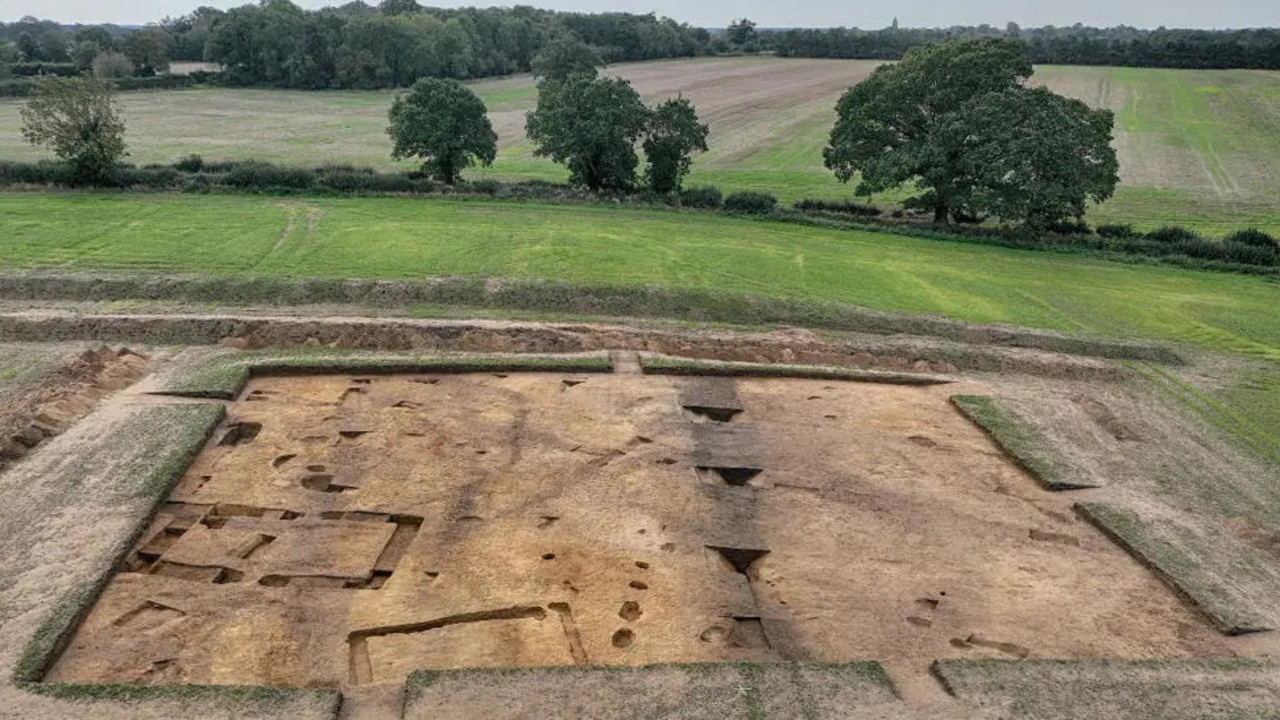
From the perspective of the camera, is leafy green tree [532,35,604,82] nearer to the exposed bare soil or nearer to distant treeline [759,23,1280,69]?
distant treeline [759,23,1280,69]

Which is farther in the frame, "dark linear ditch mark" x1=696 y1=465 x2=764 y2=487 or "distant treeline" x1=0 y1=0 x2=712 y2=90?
"distant treeline" x1=0 y1=0 x2=712 y2=90

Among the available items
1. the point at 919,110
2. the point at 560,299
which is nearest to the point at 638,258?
the point at 560,299

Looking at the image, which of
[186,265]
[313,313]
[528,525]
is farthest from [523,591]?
[186,265]

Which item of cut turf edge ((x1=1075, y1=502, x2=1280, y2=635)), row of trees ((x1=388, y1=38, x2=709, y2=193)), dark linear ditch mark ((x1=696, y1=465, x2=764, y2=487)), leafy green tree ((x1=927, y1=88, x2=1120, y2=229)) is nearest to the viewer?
cut turf edge ((x1=1075, y1=502, x2=1280, y2=635))

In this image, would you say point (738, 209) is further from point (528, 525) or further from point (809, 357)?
point (528, 525)

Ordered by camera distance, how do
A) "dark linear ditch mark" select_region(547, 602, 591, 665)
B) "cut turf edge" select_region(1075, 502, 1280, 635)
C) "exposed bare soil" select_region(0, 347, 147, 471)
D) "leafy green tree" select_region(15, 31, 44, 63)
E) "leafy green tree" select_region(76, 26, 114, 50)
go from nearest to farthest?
"dark linear ditch mark" select_region(547, 602, 591, 665), "cut turf edge" select_region(1075, 502, 1280, 635), "exposed bare soil" select_region(0, 347, 147, 471), "leafy green tree" select_region(76, 26, 114, 50), "leafy green tree" select_region(15, 31, 44, 63)

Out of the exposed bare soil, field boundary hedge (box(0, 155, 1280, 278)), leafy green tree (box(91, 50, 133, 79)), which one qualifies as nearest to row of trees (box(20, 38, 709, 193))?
field boundary hedge (box(0, 155, 1280, 278))

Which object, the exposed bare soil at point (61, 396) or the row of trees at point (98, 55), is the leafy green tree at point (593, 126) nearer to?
the exposed bare soil at point (61, 396)
